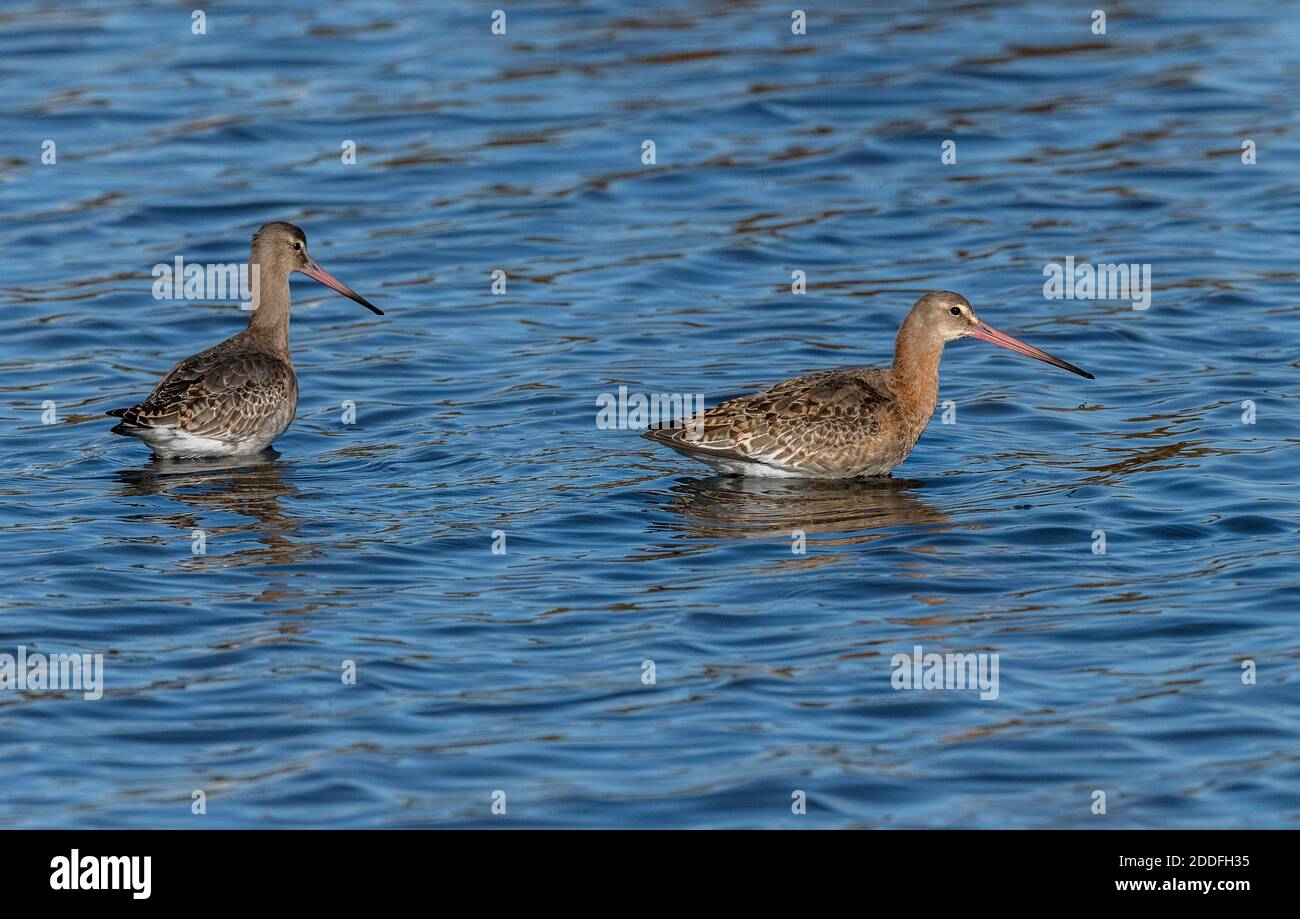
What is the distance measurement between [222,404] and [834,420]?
3.88 meters

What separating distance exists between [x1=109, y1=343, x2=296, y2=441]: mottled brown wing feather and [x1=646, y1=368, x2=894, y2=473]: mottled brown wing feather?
2.57m

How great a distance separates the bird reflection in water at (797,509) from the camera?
1264 cm

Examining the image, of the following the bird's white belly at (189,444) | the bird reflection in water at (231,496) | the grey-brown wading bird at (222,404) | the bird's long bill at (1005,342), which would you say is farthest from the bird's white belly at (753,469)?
the bird's white belly at (189,444)

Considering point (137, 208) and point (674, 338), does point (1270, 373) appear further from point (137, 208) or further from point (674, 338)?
point (137, 208)

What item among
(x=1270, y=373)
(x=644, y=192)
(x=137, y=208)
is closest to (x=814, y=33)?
(x=644, y=192)

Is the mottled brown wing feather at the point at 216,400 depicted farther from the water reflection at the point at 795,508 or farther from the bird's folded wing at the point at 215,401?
the water reflection at the point at 795,508

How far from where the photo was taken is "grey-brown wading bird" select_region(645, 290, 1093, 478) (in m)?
13.5

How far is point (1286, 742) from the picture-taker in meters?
9.66

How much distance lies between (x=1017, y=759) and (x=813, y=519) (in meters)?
3.65

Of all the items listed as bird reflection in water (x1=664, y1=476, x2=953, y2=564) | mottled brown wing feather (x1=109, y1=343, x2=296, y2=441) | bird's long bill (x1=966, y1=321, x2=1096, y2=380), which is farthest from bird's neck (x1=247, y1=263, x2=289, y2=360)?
bird's long bill (x1=966, y1=321, x2=1096, y2=380)

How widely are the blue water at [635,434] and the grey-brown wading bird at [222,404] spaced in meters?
0.27

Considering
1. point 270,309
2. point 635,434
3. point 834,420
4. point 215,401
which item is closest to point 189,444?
point 215,401

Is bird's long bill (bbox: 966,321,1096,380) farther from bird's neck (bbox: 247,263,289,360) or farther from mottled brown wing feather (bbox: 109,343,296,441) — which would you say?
bird's neck (bbox: 247,263,289,360)

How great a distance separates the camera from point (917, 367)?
14.0m
